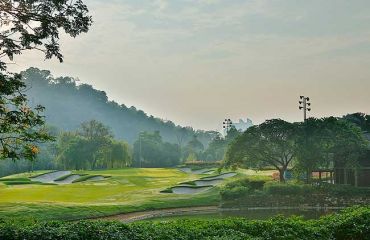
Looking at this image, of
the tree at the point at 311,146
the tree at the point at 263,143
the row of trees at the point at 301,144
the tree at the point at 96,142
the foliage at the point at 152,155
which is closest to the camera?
the tree at the point at 311,146

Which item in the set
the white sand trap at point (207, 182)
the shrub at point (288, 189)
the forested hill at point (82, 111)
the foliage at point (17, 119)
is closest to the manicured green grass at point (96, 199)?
the white sand trap at point (207, 182)

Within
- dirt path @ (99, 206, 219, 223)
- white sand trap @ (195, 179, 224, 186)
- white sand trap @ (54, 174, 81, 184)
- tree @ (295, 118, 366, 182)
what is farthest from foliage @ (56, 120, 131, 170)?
dirt path @ (99, 206, 219, 223)

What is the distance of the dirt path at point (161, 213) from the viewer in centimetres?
3259

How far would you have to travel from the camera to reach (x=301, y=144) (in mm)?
45312

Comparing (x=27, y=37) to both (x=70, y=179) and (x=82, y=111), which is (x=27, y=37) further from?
(x=82, y=111)

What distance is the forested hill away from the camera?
179 metres

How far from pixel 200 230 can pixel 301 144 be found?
111 feet

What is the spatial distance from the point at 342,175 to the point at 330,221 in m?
36.4

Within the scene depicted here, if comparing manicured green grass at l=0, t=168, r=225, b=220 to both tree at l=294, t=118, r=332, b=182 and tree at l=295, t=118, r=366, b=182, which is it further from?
tree at l=295, t=118, r=366, b=182

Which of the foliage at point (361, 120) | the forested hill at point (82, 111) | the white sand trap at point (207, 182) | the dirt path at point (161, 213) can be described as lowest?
the dirt path at point (161, 213)

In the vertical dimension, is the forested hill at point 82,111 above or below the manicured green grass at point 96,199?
above

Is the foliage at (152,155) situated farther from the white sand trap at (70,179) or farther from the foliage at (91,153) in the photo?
the white sand trap at (70,179)

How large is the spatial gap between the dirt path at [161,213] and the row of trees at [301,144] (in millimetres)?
9070

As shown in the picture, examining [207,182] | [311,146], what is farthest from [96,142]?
[311,146]
